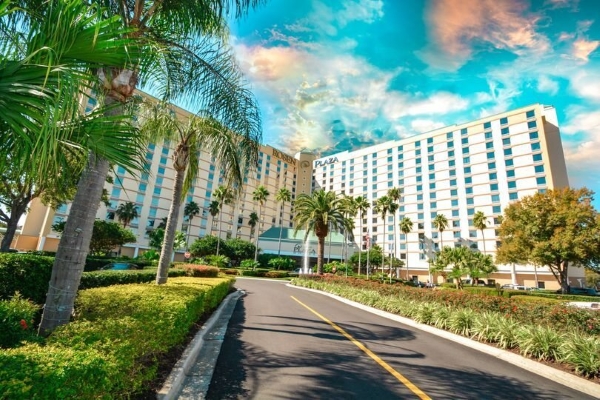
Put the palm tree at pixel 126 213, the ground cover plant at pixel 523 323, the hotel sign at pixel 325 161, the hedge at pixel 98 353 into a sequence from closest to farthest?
1. the hedge at pixel 98 353
2. the ground cover plant at pixel 523 323
3. the palm tree at pixel 126 213
4. the hotel sign at pixel 325 161

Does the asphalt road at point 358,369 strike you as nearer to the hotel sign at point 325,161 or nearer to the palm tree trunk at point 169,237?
the palm tree trunk at point 169,237

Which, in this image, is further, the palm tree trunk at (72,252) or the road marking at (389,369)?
the road marking at (389,369)

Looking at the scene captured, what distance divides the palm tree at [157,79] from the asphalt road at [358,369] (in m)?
3.05

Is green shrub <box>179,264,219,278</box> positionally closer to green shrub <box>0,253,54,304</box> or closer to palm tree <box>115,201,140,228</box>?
green shrub <box>0,253,54,304</box>

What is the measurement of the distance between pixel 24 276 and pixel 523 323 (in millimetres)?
14547

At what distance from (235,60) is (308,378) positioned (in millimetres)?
7911

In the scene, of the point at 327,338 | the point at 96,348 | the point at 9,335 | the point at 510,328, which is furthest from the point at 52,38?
the point at 510,328

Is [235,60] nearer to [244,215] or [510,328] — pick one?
[510,328]

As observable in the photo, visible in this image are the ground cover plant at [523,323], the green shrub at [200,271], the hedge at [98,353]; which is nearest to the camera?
the hedge at [98,353]

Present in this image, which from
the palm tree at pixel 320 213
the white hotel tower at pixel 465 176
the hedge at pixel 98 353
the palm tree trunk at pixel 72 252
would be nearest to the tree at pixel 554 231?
the white hotel tower at pixel 465 176

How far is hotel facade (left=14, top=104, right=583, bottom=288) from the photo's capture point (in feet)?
205

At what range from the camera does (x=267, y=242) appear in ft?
250

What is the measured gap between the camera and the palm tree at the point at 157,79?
447 centimetres

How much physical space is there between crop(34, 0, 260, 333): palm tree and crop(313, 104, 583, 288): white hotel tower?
215 feet
